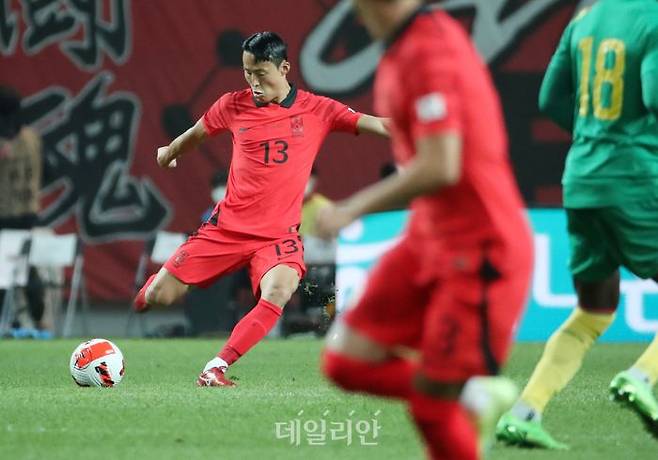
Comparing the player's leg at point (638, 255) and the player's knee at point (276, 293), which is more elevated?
the player's leg at point (638, 255)

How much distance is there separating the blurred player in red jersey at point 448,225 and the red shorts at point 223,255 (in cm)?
482

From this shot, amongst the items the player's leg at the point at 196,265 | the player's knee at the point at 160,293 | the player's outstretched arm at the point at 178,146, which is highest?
the player's outstretched arm at the point at 178,146

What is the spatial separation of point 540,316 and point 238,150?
5813 mm

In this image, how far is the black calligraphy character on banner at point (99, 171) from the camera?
17125 millimetres

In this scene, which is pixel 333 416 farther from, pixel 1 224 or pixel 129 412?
pixel 1 224

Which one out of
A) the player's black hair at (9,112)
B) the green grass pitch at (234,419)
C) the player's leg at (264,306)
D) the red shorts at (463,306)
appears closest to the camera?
the red shorts at (463,306)

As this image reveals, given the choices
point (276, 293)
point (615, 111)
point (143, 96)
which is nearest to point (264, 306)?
point (276, 293)

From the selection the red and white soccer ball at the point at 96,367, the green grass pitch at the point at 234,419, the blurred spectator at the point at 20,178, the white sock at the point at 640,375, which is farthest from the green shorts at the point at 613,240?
the blurred spectator at the point at 20,178

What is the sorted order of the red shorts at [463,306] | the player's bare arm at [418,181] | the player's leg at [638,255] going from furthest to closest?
the player's leg at [638,255] → the red shorts at [463,306] → the player's bare arm at [418,181]

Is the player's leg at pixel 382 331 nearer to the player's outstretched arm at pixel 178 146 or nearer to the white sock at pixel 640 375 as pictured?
the white sock at pixel 640 375

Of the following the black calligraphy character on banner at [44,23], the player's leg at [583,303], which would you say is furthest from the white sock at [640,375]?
the black calligraphy character on banner at [44,23]

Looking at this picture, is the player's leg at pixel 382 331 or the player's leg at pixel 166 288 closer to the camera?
the player's leg at pixel 382 331

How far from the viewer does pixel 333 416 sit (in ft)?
24.9

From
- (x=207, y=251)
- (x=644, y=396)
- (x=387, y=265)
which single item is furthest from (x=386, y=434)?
(x=207, y=251)
